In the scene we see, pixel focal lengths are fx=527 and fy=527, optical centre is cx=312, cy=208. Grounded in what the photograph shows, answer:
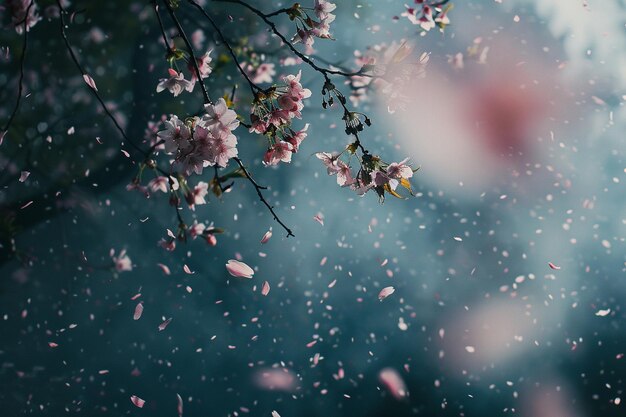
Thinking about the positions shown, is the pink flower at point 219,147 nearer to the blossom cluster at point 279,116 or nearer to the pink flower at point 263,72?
the blossom cluster at point 279,116

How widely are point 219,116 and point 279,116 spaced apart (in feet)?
0.47

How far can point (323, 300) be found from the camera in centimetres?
587

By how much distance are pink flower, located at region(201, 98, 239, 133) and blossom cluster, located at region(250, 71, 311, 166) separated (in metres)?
0.06

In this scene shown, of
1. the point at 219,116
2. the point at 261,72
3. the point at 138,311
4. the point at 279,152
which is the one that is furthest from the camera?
the point at 138,311

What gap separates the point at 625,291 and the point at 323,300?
3.72 m

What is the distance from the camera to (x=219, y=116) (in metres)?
0.98

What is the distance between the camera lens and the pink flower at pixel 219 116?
97 cm

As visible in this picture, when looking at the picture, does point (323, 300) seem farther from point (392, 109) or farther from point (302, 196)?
point (392, 109)

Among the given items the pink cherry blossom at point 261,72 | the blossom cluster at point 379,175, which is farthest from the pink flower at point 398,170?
the pink cherry blossom at point 261,72

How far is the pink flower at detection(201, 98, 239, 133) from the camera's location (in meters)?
0.97

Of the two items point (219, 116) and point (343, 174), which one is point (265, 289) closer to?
point (343, 174)

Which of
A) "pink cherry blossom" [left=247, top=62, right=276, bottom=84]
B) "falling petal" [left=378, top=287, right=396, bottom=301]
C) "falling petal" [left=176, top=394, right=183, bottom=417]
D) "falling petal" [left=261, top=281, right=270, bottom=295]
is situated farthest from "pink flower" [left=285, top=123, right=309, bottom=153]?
"falling petal" [left=176, top=394, right=183, bottom=417]

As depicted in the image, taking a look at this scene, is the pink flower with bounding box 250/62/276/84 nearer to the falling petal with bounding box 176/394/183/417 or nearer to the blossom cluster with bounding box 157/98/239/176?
the blossom cluster with bounding box 157/98/239/176

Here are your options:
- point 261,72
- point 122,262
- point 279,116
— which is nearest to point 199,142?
point 279,116
